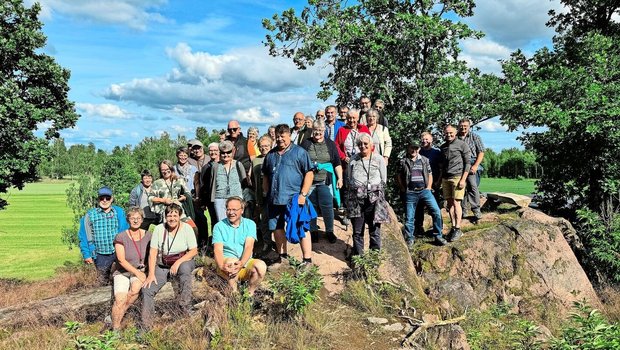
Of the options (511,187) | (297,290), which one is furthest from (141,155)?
(297,290)

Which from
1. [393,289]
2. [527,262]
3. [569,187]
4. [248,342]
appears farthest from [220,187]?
[569,187]

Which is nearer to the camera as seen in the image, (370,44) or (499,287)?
(499,287)

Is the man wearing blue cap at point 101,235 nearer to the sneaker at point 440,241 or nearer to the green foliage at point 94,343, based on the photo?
the green foliage at point 94,343

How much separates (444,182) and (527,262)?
9.12ft

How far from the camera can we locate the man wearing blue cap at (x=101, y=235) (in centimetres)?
712

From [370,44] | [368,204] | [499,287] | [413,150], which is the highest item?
[370,44]

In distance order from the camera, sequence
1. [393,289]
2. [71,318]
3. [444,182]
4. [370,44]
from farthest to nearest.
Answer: [370,44], [444,182], [393,289], [71,318]

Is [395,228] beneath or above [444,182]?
beneath

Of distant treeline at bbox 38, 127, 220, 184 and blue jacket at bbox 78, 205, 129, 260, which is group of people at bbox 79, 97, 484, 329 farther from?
distant treeline at bbox 38, 127, 220, 184

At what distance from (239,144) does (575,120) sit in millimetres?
10058

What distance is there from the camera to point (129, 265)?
18.9 feet

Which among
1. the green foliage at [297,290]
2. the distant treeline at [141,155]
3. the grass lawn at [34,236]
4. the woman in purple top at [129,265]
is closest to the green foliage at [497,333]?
the green foliage at [297,290]

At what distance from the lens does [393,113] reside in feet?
47.7

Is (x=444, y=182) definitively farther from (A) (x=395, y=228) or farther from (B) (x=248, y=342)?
(B) (x=248, y=342)
